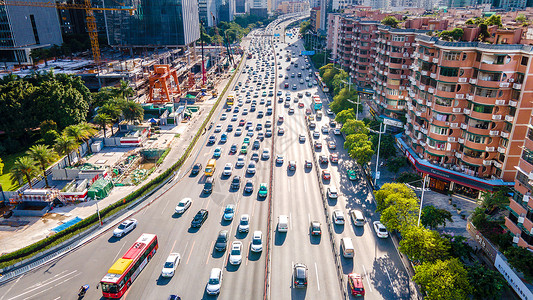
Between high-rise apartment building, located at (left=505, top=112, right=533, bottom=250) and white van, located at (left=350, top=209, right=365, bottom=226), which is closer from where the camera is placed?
high-rise apartment building, located at (left=505, top=112, right=533, bottom=250)

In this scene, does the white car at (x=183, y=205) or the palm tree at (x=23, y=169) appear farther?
the palm tree at (x=23, y=169)

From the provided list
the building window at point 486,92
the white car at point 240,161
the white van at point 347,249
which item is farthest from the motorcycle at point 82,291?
the building window at point 486,92

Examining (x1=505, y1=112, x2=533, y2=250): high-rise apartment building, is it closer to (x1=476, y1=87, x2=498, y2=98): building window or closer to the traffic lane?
(x1=476, y1=87, x2=498, y2=98): building window

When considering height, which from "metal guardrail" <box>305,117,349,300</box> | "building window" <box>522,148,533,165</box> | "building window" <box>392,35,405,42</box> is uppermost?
"building window" <box>392,35,405,42</box>

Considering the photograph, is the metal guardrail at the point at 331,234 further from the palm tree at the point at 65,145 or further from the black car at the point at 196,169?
the palm tree at the point at 65,145

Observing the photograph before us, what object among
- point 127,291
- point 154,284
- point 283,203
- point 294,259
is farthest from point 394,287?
point 127,291

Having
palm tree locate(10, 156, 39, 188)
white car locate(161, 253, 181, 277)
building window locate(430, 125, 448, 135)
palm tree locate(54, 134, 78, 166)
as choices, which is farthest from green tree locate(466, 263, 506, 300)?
palm tree locate(54, 134, 78, 166)
